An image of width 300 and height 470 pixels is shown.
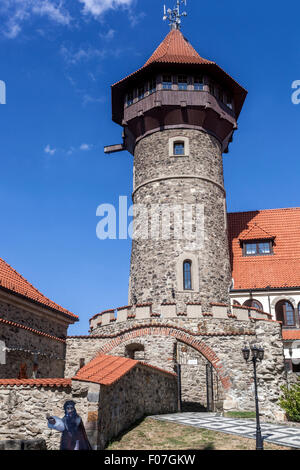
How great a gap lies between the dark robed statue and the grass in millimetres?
1696

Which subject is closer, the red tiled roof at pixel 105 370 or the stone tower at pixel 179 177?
the red tiled roof at pixel 105 370

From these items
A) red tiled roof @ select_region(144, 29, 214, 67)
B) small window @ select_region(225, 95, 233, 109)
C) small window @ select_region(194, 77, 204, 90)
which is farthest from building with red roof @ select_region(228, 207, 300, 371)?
red tiled roof @ select_region(144, 29, 214, 67)

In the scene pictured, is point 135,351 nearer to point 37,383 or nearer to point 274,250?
point 37,383

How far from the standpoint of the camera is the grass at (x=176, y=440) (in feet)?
30.5

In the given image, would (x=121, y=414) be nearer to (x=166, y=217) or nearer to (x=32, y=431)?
(x=32, y=431)

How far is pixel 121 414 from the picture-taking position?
1041 cm

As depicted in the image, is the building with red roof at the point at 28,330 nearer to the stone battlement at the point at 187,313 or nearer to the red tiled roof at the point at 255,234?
the stone battlement at the point at 187,313

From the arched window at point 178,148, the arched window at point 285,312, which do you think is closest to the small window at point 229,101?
the arched window at point 178,148

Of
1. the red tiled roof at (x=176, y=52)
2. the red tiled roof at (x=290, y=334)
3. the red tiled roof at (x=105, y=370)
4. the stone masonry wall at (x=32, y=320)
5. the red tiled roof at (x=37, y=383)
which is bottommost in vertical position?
the red tiled roof at (x=37, y=383)

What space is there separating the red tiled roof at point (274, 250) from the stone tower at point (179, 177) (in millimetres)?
1642

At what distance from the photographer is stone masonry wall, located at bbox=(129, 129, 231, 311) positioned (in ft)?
65.0

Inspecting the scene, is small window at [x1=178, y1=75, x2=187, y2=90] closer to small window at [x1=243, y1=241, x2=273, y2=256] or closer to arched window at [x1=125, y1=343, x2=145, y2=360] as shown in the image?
small window at [x1=243, y1=241, x2=273, y2=256]

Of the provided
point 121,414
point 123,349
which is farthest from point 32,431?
point 123,349

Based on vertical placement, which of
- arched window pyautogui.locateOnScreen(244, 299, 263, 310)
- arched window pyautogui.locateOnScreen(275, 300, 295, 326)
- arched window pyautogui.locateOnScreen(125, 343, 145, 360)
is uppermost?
arched window pyautogui.locateOnScreen(244, 299, 263, 310)
